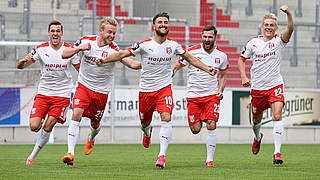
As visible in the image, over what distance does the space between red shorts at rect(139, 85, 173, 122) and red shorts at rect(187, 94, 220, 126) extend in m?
0.83

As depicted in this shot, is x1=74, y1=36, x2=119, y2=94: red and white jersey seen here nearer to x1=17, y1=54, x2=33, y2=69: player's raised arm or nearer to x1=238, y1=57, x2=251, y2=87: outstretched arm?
x1=17, y1=54, x2=33, y2=69: player's raised arm

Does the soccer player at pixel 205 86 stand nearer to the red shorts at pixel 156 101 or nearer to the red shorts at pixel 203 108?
the red shorts at pixel 203 108

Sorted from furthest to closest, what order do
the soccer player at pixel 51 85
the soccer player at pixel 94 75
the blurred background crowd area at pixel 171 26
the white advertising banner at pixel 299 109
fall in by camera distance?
1. the white advertising banner at pixel 299 109
2. the blurred background crowd area at pixel 171 26
3. the soccer player at pixel 51 85
4. the soccer player at pixel 94 75

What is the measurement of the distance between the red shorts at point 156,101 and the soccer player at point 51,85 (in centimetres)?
126

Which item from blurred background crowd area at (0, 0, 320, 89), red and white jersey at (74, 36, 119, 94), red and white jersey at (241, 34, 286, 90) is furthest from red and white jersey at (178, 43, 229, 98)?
blurred background crowd area at (0, 0, 320, 89)

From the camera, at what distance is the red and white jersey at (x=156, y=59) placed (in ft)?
32.0

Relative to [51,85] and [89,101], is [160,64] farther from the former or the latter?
[51,85]

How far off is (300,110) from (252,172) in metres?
11.7

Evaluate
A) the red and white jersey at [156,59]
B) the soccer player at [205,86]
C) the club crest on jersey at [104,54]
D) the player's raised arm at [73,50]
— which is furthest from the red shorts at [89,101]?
the soccer player at [205,86]

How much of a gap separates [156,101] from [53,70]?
5.73ft

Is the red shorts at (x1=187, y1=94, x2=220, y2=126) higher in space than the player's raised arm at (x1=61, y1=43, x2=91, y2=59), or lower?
lower

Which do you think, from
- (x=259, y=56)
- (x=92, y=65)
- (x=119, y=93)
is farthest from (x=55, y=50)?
(x=119, y=93)

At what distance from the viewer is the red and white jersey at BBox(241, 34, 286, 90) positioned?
1070cm

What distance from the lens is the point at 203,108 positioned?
11.0 m
